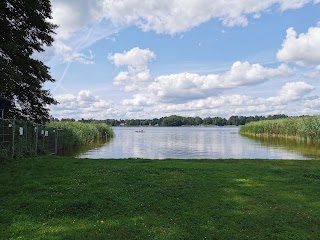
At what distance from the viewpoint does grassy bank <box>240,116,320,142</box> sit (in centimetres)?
5062

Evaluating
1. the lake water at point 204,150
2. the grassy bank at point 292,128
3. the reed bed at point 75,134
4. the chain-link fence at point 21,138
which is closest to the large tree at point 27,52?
the chain-link fence at point 21,138

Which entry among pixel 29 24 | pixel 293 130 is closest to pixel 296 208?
pixel 29 24

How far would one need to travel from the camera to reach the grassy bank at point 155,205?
261 inches

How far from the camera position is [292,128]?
198 ft

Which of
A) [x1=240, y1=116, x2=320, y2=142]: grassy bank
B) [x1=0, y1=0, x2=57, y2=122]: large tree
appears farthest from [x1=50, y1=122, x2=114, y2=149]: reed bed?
[x1=240, y1=116, x2=320, y2=142]: grassy bank

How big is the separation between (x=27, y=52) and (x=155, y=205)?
16854mm

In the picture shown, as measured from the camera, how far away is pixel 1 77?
16344 millimetres

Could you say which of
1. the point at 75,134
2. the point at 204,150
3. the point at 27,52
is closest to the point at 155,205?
the point at 27,52

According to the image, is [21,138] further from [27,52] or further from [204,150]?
[204,150]

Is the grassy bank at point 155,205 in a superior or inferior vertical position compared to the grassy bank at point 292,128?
inferior

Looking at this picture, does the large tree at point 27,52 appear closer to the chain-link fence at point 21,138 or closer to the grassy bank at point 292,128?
the chain-link fence at point 21,138

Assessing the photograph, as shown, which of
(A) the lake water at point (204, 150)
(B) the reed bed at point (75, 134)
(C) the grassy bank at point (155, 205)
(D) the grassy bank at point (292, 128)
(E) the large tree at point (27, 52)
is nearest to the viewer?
(C) the grassy bank at point (155, 205)

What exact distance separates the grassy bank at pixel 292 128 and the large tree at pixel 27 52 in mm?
39588

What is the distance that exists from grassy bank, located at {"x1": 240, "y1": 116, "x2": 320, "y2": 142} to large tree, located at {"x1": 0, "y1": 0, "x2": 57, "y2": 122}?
39588mm
